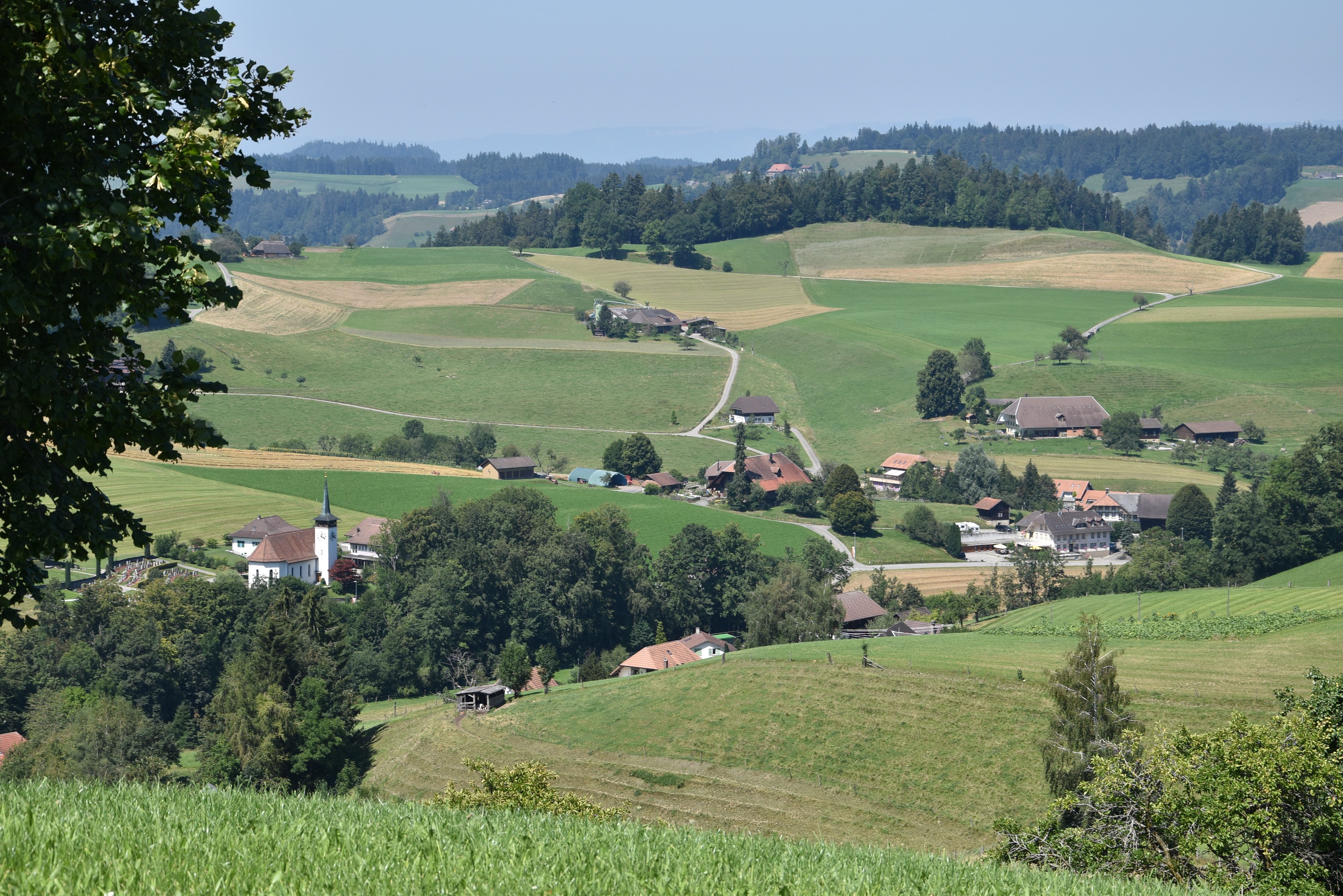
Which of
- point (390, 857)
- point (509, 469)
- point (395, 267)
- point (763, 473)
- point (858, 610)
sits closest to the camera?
point (390, 857)

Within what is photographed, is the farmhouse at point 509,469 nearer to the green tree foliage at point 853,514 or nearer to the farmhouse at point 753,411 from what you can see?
the farmhouse at point 753,411

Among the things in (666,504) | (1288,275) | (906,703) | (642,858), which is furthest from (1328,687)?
(1288,275)

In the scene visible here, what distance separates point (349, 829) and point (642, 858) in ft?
7.99

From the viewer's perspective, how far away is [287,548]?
81062 mm

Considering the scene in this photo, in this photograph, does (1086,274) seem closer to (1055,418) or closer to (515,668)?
(1055,418)

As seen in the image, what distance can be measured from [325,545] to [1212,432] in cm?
8467

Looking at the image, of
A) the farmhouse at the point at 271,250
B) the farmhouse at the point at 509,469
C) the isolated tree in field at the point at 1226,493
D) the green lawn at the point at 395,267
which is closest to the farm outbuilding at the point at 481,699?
the farmhouse at the point at 509,469

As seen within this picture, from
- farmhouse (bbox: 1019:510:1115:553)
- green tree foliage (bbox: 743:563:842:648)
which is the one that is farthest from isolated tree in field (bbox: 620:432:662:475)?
farmhouse (bbox: 1019:510:1115:553)

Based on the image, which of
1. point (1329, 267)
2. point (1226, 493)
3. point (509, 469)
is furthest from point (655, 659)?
point (1329, 267)

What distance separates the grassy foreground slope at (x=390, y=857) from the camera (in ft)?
24.3

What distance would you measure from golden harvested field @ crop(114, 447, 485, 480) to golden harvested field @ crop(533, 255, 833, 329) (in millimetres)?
60950

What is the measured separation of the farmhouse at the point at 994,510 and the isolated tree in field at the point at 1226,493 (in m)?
17.3

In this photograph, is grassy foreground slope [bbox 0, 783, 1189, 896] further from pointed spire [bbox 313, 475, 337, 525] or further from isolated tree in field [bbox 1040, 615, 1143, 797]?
pointed spire [bbox 313, 475, 337, 525]

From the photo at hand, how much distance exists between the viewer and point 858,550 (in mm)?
90625
